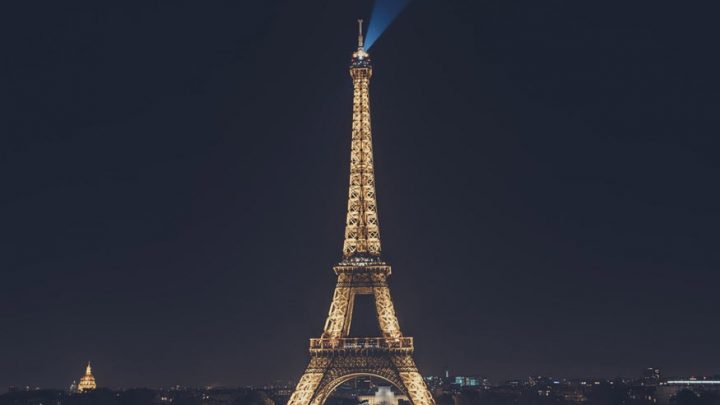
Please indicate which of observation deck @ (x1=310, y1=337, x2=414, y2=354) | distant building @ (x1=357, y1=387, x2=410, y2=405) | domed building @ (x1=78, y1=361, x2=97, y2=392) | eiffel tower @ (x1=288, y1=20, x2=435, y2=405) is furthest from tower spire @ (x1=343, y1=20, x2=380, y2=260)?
domed building @ (x1=78, y1=361, x2=97, y2=392)

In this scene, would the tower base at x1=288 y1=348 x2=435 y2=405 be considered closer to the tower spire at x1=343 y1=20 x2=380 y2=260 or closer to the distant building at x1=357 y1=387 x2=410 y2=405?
the tower spire at x1=343 y1=20 x2=380 y2=260

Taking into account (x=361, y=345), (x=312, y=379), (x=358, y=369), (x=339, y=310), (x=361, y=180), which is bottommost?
(x=312, y=379)

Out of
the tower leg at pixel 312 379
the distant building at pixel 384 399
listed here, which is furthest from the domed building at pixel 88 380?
the tower leg at pixel 312 379

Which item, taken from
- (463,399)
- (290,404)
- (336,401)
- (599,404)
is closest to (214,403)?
(336,401)

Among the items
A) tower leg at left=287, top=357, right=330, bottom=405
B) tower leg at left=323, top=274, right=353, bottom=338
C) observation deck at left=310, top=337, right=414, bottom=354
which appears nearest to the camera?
observation deck at left=310, top=337, right=414, bottom=354

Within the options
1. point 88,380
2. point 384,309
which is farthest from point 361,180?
point 88,380

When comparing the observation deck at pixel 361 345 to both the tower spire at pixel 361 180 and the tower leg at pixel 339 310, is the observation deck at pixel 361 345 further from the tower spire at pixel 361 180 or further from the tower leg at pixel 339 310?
the tower spire at pixel 361 180

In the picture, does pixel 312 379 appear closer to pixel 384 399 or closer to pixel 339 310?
pixel 339 310
